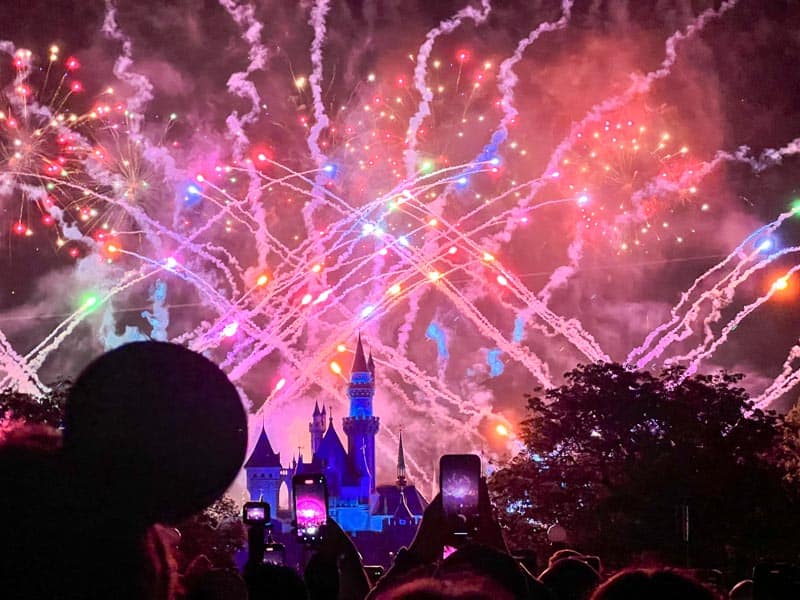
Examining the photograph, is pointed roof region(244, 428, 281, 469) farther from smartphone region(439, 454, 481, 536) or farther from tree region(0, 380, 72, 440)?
smartphone region(439, 454, 481, 536)

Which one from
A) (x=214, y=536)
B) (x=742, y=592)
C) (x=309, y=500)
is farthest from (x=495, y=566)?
(x=214, y=536)

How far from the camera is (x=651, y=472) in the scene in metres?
30.1

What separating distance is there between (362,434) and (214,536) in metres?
58.1

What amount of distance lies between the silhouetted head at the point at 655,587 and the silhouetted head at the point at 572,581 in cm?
418

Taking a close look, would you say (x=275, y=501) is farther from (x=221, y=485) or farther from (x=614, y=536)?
(x=221, y=485)

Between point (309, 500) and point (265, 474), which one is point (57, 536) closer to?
point (309, 500)

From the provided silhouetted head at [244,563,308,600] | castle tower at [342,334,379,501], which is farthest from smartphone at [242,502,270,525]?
castle tower at [342,334,379,501]

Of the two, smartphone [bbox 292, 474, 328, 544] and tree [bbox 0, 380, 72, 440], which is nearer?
smartphone [bbox 292, 474, 328, 544]

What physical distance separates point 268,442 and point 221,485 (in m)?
103

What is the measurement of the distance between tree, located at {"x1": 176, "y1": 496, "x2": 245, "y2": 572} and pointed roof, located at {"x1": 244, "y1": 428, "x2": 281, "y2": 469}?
46207 millimetres

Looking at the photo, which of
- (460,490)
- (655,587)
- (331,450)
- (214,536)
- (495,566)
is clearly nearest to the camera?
(655,587)

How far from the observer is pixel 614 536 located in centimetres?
2920

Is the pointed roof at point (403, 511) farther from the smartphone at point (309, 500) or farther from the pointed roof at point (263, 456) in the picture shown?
the smartphone at point (309, 500)

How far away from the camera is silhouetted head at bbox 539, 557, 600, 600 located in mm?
7215
